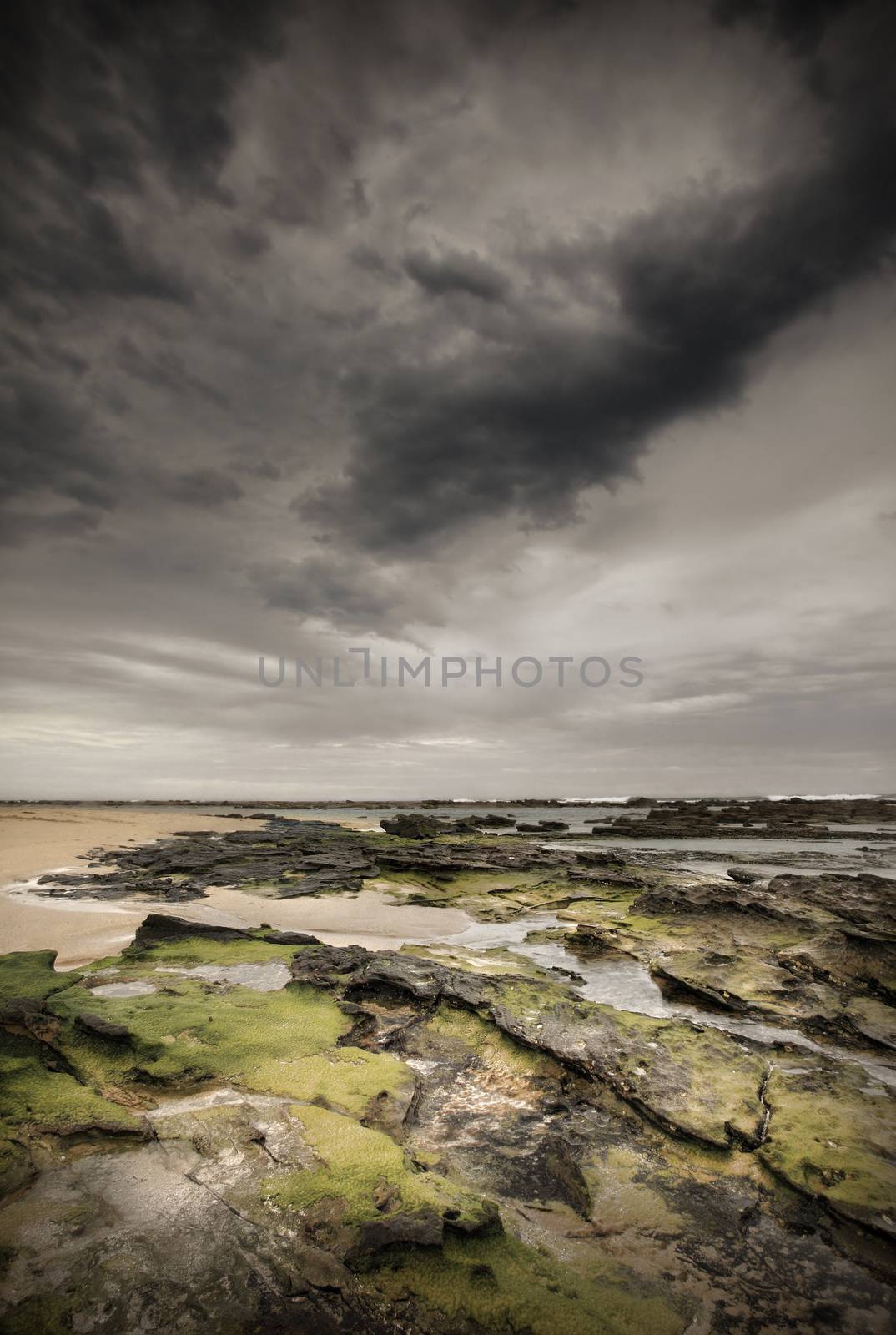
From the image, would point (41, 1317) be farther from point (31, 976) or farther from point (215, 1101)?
point (31, 976)

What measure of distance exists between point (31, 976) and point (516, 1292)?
22.1 ft

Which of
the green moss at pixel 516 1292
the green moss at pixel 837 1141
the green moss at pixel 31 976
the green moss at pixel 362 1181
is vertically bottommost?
the green moss at pixel 837 1141

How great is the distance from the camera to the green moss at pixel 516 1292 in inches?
119

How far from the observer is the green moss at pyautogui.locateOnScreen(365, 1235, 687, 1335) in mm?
3031

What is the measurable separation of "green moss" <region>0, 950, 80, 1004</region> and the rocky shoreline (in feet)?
0.17

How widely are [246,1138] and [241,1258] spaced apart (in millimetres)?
1117

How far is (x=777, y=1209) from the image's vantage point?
413cm

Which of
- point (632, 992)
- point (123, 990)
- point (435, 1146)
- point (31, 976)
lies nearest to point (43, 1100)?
point (123, 990)

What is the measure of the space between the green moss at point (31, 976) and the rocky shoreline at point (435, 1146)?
0.05 meters

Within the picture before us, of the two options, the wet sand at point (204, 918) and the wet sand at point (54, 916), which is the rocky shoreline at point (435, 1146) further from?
the wet sand at point (204, 918)

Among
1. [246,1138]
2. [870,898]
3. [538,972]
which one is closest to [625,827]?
[870,898]

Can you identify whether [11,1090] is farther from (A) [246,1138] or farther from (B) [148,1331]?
(B) [148,1331]

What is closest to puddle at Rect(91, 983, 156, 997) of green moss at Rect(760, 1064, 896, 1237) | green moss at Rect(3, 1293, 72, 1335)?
green moss at Rect(3, 1293, 72, 1335)

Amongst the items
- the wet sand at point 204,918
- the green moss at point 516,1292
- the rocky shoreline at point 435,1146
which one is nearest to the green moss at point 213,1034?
the rocky shoreline at point 435,1146
